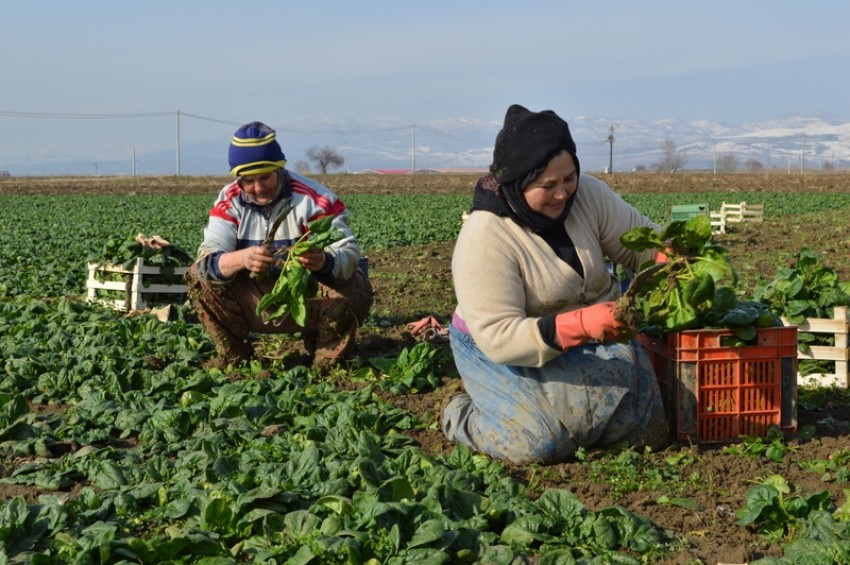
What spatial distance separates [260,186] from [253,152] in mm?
A: 262

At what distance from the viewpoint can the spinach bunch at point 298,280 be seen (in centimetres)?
621

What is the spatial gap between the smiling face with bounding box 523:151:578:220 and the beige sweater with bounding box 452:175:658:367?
16cm

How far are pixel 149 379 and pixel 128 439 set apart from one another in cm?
102

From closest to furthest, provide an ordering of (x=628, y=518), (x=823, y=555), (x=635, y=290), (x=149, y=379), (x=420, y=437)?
(x=823, y=555)
(x=628, y=518)
(x=635, y=290)
(x=420, y=437)
(x=149, y=379)

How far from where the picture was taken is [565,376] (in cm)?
494

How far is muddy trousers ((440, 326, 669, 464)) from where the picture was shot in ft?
16.0

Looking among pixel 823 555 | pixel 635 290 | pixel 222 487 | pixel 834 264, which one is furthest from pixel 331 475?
pixel 834 264

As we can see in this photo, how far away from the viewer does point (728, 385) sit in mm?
5074

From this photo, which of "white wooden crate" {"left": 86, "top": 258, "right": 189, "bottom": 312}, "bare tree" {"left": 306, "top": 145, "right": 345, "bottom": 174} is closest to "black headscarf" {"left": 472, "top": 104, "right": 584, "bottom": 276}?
"white wooden crate" {"left": 86, "top": 258, "right": 189, "bottom": 312}

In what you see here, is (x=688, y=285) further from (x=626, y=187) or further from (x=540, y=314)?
(x=626, y=187)

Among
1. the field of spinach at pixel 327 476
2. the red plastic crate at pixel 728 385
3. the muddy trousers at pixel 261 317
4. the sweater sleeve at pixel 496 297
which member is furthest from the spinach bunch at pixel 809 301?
the muddy trousers at pixel 261 317

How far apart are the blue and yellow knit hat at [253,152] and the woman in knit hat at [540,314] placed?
1.92 m

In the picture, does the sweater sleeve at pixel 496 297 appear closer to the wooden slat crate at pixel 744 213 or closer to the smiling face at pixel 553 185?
the smiling face at pixel 553 185

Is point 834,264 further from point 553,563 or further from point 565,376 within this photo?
point 553,563
